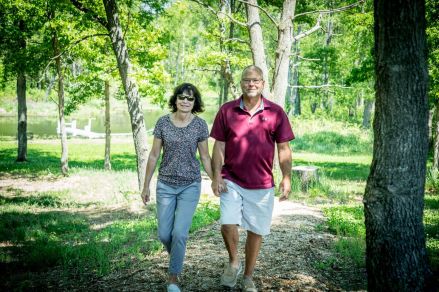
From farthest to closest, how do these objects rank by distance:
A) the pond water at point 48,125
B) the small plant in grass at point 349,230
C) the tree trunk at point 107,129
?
the pond water at point 48,125
the tree trunk at point 107,129
the small plant in grass at point 349,230

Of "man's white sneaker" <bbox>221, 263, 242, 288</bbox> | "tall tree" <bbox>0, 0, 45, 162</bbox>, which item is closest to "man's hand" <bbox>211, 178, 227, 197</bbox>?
"man's white sneaker" <bbox>221, 263, 242, 288</bbox>

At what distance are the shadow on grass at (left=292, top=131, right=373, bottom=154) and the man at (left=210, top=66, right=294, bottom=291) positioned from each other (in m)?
17.5

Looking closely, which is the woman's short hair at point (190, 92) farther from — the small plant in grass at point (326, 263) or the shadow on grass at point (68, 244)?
the small plant in grass at point (326, 263)

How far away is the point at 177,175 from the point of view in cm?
408

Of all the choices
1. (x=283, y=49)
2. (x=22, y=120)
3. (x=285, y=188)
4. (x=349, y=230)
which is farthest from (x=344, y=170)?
(x=22, y=120)

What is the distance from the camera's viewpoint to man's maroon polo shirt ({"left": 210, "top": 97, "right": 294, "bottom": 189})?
3.95 m

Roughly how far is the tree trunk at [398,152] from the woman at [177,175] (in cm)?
179

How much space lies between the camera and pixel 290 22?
10297mm

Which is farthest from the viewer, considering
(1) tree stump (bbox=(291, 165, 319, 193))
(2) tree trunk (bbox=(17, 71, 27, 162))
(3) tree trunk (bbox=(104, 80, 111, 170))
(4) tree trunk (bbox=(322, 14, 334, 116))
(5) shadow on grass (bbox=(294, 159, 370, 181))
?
(4) tree trunk (bbox=(322, 14, 334, 116))

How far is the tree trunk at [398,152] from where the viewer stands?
309cm

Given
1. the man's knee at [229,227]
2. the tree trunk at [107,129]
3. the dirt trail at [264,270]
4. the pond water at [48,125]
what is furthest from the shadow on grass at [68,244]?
the pond water at [48,125]

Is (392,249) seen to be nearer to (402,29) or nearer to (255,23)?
(402,29)

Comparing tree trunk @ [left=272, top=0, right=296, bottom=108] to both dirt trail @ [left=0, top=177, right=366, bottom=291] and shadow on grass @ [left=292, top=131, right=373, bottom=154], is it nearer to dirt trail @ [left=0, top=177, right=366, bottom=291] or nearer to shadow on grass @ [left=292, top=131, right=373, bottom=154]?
dirt trail @ [left=0, top=177, right=366, bottom=291]

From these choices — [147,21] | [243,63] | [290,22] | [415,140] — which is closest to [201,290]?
[415,140]
